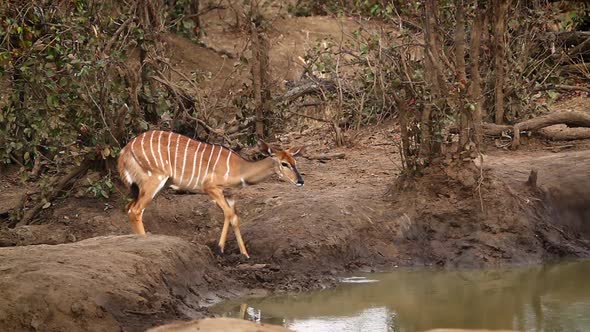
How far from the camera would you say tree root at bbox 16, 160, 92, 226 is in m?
9.81

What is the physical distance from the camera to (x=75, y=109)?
9719mm

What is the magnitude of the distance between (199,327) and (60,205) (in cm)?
394

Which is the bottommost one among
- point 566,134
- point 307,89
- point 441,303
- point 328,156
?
point 441,303

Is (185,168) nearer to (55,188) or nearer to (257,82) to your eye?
(55,188)

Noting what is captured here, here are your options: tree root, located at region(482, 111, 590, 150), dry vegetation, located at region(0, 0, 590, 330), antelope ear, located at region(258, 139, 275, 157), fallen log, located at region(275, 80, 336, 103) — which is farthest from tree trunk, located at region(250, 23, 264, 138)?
tree root, located at region(482, 111, 590, 150)

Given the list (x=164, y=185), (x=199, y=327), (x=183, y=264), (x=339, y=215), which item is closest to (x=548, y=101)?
(x=339, y=215)

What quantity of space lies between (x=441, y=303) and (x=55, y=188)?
12.6 feet

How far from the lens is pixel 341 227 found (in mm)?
9102

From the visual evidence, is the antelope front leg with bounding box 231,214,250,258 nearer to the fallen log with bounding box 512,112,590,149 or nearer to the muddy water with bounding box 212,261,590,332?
the muddy water with bounding box 212,261,590,332

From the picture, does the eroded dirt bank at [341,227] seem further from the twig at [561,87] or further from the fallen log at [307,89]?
the fallen log at [307,89]

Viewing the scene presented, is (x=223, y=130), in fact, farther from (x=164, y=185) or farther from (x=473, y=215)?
(x=473, y=215)

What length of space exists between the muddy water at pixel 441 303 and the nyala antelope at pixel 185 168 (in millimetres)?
1240

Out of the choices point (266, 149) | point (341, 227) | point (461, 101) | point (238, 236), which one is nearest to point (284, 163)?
point (266, 149)

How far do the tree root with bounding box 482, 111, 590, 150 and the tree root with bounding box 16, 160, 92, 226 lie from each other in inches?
155
